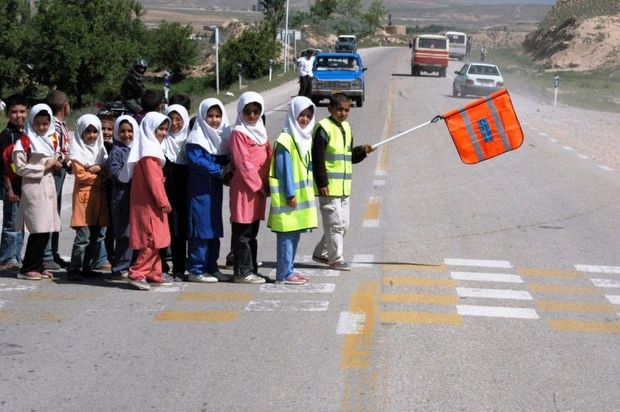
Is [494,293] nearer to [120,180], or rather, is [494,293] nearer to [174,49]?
Answer: [120,180]

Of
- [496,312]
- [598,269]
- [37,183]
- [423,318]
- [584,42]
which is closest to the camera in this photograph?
[423,318]

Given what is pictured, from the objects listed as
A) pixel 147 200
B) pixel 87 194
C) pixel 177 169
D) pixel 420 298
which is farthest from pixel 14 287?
pixel 420 298

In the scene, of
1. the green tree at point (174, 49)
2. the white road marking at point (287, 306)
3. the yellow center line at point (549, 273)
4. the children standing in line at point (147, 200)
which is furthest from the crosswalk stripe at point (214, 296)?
the green tree at point (174, 49)

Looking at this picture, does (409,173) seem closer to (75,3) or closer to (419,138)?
(419,138)

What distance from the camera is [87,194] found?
9.92 m

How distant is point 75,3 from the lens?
6756cm

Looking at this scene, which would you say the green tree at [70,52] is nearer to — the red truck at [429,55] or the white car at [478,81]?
the red truck at [429,55]

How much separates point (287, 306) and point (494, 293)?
1788 millimetres

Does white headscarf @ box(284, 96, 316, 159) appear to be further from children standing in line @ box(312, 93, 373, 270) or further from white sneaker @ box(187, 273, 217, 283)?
white sneaker @ box(187, 273, 217, 283)

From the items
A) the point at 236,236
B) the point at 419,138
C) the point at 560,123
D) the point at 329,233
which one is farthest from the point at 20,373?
the point at 560,123

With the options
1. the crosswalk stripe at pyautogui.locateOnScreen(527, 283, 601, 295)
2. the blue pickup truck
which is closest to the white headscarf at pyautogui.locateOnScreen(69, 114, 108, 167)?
the crosswalk stripe at pyautogui.locateOnScreen(527, 283, 601, 295)

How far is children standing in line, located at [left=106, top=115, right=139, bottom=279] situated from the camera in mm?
9648

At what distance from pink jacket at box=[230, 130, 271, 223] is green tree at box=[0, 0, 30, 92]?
50.9 m

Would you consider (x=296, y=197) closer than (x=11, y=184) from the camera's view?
Yes
